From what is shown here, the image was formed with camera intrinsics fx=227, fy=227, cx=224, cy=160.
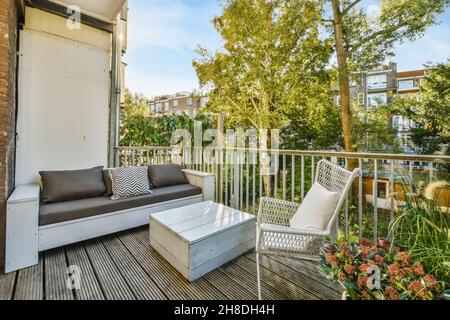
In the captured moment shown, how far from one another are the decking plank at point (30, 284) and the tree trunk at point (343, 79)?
7656mm

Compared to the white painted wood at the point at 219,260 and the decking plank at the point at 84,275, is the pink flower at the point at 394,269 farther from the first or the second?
the decking plank at the point at 84,275

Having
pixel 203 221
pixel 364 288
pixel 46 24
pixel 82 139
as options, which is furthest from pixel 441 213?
pixel 46 24

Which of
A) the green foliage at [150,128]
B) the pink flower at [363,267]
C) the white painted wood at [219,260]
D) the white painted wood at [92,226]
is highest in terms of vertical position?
the green foliage at [150,128]

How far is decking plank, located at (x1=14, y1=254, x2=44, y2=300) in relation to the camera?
167cm

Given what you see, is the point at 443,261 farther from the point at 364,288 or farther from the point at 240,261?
the point at 240,261

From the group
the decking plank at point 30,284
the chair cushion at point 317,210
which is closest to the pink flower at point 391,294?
the chair cushion at point 317,210

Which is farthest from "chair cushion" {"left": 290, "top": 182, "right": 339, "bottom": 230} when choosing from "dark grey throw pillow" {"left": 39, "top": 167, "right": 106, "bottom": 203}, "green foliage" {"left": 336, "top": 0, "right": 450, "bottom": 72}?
"green foliage" {"left": 336, "top": 0, "right": 450, "bottom": 72}

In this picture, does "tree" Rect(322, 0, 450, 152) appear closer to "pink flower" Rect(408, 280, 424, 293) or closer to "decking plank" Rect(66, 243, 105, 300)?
"pink flower" Rect(408, 280, 424, 293)

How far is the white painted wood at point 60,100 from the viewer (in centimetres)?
313

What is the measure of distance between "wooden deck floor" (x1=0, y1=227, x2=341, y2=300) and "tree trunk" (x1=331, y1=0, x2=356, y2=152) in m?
6.04

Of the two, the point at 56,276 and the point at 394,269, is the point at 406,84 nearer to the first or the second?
the point at 394,269

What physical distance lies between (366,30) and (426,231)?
8.79 metres

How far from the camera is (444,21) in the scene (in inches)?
270

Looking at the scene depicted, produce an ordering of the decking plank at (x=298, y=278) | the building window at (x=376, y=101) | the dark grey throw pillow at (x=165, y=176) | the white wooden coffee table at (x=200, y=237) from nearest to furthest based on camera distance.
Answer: the decking plank at (x=298, y=278)
the white wooden coffee table at (x=200, y=237)
the dark grey throw pillow at (x=165, y=176)
the building window at (x=376, y=101)
